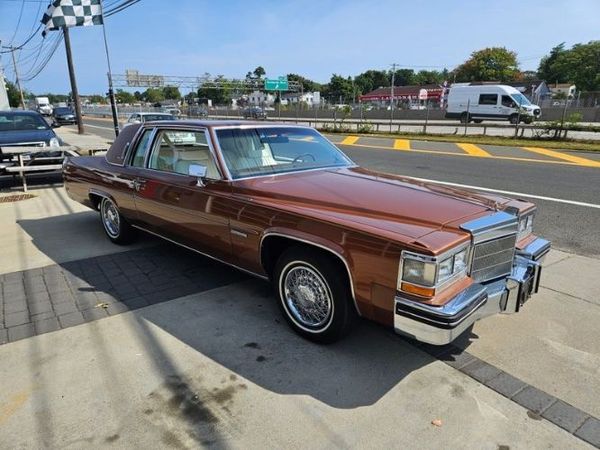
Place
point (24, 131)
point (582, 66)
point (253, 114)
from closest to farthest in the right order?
point (24, 131) < point (253, 114) < point (582, 66)

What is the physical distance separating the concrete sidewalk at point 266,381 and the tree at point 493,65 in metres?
88.6

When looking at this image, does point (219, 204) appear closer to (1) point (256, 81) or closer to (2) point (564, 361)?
(2) point (564, 361)

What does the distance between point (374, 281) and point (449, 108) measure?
3556 centimetres

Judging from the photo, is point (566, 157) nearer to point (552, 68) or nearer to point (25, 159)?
point (25, 159)

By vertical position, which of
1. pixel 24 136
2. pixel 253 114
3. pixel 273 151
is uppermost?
pixel 273 151

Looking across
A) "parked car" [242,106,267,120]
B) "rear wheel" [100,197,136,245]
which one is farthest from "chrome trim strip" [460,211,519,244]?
"parked car" [242,106,267,120]

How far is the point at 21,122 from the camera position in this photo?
1084 cm

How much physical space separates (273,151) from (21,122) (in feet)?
31.8

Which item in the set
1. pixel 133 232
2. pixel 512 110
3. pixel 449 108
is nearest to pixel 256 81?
pixel 449 108

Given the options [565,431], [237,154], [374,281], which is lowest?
[565,431]

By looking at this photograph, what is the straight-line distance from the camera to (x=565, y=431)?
7.83ft

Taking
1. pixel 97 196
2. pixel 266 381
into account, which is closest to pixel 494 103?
pixel 97 196

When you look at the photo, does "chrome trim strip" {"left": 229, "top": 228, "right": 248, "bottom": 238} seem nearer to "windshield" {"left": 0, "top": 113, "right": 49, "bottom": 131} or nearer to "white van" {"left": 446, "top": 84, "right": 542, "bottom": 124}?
"windshield" {"left": 0, "top": 113, "right": 49, "bottom": 131}

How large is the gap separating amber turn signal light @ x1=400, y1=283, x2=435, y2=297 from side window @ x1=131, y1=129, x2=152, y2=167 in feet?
10.9
